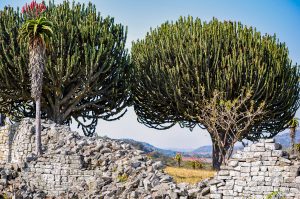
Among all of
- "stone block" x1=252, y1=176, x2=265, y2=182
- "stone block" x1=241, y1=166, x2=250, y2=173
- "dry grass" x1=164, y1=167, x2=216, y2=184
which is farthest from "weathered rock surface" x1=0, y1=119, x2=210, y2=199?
"dry grass" x1=164, y1=167, x2=216, y2=184

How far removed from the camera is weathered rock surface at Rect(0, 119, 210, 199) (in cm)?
1458

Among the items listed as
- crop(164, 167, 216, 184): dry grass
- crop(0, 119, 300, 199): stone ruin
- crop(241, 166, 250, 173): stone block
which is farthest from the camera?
Result: crop(164, 167, 216, 184): dry grass

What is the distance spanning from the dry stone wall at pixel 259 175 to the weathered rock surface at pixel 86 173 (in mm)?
1557

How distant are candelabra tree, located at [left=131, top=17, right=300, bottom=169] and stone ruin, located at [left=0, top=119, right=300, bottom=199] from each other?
1010 cm

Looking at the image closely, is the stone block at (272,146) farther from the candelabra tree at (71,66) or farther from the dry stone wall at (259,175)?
the candelabra tree at (71,66)

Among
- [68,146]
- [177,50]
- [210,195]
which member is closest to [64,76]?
[177,50]

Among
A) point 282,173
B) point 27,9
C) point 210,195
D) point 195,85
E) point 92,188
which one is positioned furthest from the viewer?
point 195,85

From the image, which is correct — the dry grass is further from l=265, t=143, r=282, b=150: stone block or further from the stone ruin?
l=265, t=143, r=282, b=150: stone block

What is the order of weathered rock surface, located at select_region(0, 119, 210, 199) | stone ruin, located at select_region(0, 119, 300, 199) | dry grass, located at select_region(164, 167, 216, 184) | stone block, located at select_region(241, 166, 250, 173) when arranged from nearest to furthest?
1. stone ruin, located at select_region(0, 119, 300, 199)
2. stone block, located at select_region(241, 166, 250, 173)
3. weathered rock surface, located at select_region(0, 119, 210, 199)
4. dry grass, located at select_region(164, 167, 216, 184)

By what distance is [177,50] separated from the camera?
30.2 meters

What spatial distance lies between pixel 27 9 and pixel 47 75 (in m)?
4.06

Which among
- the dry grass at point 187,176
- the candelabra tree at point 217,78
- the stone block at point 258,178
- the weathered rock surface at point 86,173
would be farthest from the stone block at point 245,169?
the candelabra tree at point 217,78

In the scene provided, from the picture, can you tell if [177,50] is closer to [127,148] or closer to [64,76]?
[64,76]

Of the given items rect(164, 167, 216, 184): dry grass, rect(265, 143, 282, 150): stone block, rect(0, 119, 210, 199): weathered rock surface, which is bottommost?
rect(164, 167, 216, 184): dry grass
